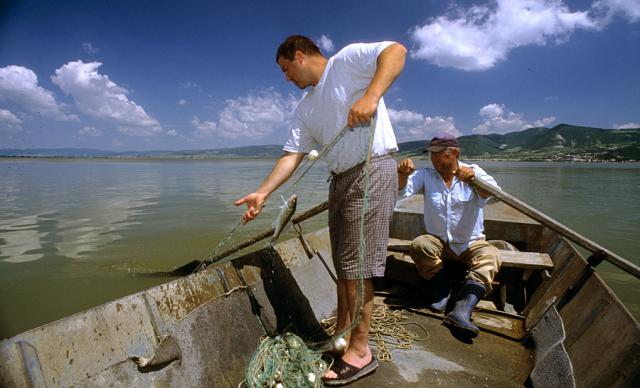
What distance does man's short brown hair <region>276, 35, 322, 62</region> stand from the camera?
8.13ft

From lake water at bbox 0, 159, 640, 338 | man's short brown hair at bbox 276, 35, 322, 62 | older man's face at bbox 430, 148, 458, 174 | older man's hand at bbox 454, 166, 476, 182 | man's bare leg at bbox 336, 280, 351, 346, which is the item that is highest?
man's short brown hair at bbox 276, 35, 322, 62

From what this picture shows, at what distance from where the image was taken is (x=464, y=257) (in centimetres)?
392

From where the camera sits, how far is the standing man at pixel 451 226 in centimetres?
367

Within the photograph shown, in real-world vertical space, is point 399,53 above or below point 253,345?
above

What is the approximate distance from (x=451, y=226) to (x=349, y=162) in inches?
81.8

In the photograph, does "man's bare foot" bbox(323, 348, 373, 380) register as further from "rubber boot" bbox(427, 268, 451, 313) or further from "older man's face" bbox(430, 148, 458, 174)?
"older man's face" bbox(430, 148, 458, 174)

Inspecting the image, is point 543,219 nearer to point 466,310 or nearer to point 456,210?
point 456,210

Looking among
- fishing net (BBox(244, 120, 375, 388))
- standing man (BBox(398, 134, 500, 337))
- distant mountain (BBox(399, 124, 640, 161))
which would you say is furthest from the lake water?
distant mountain (BBox(399, 124, 640, 161))

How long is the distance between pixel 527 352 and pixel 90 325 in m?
3.74

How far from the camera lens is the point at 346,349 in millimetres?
2818

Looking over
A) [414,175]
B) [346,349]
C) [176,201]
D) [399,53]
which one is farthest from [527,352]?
[176,201]

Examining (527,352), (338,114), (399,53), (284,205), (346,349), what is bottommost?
(527,352)

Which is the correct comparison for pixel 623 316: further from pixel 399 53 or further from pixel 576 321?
pixel 399 53

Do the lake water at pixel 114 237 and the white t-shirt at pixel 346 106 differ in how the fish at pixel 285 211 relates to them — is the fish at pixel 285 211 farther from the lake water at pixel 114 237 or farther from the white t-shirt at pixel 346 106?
the white t-shirt at pixel 346 106
